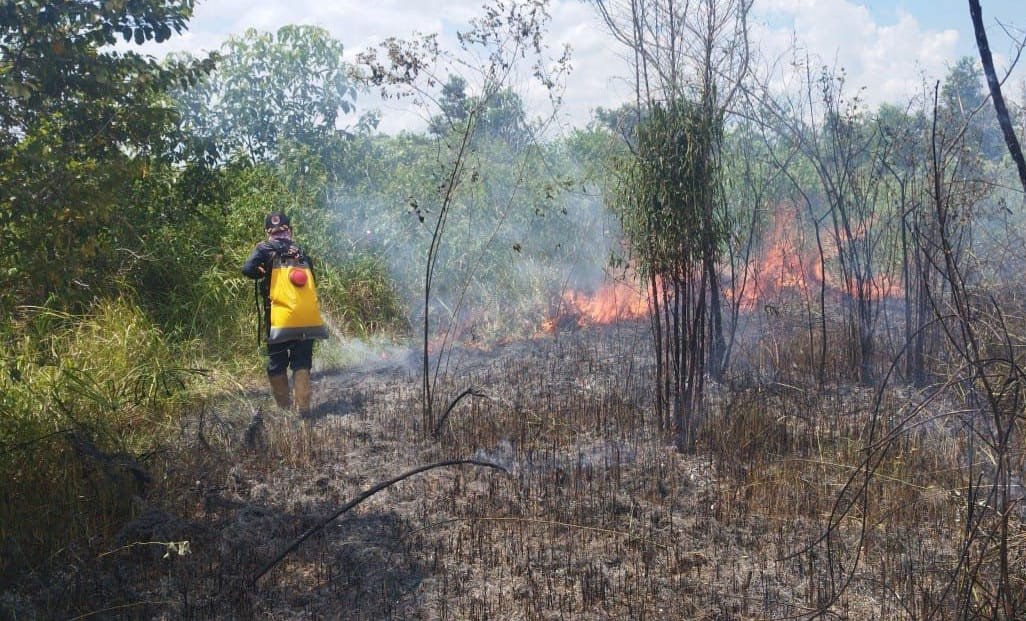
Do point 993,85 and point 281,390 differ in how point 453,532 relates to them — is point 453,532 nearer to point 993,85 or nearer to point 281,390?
point 281,390

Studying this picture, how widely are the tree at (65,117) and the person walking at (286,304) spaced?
1.18 metres

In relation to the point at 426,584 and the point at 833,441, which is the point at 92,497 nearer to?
the point at 426,584

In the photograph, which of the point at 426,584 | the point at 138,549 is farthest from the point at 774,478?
the point at 138,549

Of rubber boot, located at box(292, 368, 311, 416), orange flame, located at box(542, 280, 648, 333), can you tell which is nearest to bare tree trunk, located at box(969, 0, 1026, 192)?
rubber boot, located at box(292, 368, 311, 416)

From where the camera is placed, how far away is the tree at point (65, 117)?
469cm

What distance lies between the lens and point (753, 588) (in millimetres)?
4043

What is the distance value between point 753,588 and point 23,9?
4935mm

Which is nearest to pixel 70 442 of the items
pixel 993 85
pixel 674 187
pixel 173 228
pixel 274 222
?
pixel 274 222

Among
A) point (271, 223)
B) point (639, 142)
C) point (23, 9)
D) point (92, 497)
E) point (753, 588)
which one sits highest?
point (23, 9)

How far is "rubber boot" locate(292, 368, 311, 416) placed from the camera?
22.8 ft

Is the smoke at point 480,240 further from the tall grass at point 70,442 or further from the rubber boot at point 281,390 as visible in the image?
the tall grass at point 70,442

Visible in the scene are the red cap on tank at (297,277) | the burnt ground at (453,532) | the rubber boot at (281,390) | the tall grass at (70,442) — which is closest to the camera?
the burnt ground at (453,532)

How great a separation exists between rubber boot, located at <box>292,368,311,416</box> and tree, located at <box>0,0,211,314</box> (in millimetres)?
1816

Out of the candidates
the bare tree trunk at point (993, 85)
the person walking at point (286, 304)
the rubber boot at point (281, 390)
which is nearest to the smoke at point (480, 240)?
the rubber boot at point (281, 390)
